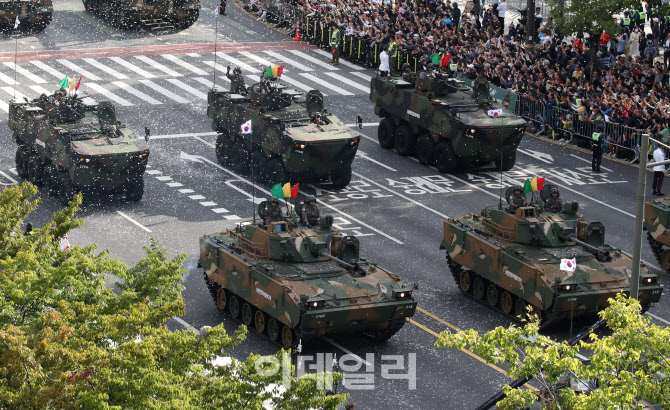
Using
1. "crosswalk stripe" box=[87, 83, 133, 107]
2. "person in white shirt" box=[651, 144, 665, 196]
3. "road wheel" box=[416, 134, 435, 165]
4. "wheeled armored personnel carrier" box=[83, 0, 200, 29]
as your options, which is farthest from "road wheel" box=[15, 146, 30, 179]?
"person in white shirt" box=[651, 144, 665, 196]

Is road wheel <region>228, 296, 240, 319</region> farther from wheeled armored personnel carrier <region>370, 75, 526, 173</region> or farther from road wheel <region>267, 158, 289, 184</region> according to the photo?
wheeled armored personnel carrier <region>370, 75, 526, 173</region>

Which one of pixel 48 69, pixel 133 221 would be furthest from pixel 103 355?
pixel 48 69

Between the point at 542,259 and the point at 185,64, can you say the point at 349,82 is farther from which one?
the point at 542,259

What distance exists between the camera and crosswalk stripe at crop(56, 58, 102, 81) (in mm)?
52250

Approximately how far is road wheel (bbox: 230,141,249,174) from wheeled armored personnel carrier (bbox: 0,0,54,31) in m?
17.6

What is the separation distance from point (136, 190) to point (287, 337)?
12002mm

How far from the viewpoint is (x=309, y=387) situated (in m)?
19.2

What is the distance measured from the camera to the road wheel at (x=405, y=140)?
4433cm

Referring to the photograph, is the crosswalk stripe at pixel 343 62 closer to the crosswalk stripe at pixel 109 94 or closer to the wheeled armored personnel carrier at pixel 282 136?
the crosswalk stripe at pixel 109 94

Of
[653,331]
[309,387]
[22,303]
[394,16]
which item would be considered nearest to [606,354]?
[653,331]

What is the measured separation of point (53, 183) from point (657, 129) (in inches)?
716

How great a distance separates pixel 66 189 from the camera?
1527 inches

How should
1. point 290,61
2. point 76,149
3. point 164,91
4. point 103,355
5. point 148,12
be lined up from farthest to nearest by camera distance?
point 148,12 < point 290,61 < point 164,91 < point 76,149 < point 103,355

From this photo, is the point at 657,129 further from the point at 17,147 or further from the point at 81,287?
the point at 81,287
